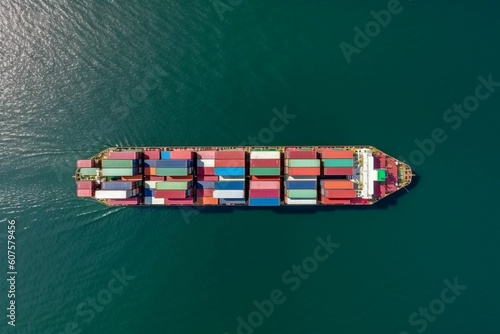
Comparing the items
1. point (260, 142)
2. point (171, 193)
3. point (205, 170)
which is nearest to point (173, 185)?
point (171, 193)

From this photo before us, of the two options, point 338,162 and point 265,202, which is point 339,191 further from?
point 265,202

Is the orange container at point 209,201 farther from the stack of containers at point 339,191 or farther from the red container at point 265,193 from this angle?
the stack of containers at point 339,191

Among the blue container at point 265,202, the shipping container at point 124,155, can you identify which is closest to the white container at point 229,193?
the blue container at point 265,202

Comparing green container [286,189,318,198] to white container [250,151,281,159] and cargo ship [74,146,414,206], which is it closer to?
cargo ship [74,146,414,206]

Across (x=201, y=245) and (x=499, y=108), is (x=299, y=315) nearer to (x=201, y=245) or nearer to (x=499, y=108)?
(x=201, y=245)

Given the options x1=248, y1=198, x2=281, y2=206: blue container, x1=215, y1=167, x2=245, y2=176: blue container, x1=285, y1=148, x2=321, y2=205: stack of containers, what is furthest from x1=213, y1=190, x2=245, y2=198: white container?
x1=285, y1=148, x2=321, y2=205: stack of containers

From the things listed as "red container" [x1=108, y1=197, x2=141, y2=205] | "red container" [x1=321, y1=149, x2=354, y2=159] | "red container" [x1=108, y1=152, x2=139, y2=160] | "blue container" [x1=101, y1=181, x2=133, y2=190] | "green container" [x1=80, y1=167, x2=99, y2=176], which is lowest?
"red container" [x1=108, y1=197, x2=141, y2=205]

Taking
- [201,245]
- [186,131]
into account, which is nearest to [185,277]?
[201,245]
